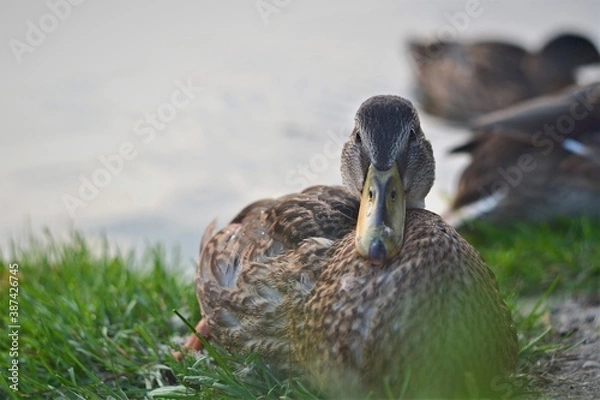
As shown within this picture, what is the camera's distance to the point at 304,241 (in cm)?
368

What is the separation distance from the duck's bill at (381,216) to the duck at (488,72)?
21.5 feet

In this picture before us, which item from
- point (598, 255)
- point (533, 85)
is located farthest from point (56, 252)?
point (533, 85)

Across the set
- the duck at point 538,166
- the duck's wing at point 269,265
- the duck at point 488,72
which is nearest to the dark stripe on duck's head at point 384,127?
the duck's wing at point 269,265

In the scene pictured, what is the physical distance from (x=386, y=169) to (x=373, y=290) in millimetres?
437

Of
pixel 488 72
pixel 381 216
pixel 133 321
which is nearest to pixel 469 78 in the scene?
pixel 488 72

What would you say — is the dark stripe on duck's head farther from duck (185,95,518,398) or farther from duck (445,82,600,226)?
duck (445,82,600,226)

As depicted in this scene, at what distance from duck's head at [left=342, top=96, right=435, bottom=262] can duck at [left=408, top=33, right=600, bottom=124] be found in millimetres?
6268

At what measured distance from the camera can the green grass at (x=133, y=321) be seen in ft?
12.2

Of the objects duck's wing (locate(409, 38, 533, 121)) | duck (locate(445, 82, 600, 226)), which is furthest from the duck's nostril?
duck's wing (locate(409, 38, 533, 121))

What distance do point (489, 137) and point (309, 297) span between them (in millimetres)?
4100

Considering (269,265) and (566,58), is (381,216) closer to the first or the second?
(269,265)

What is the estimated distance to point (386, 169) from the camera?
11.3 feet

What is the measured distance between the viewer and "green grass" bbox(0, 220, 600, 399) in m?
3.72

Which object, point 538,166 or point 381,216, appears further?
point 538,166
